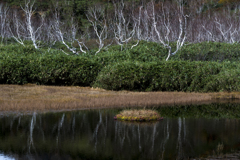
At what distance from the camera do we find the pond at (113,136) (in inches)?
299

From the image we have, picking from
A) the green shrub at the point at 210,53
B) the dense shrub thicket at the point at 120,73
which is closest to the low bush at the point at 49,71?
the dense shrub thicket at the point at 120,73

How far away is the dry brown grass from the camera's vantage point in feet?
42.7

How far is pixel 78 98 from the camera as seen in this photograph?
48.5ft

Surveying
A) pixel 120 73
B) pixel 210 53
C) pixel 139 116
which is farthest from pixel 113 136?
pixel 210 53

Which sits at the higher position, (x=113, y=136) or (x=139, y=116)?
(x=139, y=116)

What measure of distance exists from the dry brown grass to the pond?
979 millimetres

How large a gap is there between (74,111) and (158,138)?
4620 millimetres

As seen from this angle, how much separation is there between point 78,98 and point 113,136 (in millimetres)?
5931

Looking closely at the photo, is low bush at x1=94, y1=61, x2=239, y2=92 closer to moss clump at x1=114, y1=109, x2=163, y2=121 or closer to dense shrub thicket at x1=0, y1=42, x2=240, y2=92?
dense shrub thicket at x1=0, y1=42, x2=240, y2=92

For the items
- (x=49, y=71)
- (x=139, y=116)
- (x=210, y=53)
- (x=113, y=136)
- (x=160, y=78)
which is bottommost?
(x=113, y=136)

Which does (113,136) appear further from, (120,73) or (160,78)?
(160,78)

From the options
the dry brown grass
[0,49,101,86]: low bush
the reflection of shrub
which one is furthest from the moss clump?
[0,49,101,86]: low bush

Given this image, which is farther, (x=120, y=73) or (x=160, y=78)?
(x=160, y=78)

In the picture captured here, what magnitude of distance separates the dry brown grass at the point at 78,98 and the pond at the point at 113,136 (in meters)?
0.98
